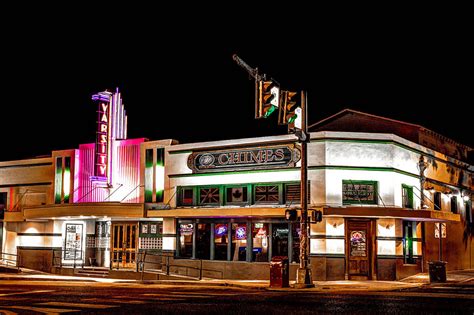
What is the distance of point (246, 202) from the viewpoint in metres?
27.2

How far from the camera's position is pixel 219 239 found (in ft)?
91.3

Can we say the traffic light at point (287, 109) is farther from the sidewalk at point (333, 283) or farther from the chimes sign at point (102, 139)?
the chimes sign at point (102, 139)

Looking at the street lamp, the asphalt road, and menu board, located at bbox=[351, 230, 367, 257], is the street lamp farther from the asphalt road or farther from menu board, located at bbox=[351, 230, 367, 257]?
the asphalt road

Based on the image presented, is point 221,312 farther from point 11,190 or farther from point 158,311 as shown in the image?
point 11,190

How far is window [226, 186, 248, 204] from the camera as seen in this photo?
2730cm

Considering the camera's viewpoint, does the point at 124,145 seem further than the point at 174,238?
Yes

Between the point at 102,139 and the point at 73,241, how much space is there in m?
5.89

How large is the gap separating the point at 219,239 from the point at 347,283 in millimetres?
6755

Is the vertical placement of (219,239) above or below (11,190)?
below

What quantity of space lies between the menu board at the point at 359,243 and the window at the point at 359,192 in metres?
1.30

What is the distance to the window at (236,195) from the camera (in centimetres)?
2730

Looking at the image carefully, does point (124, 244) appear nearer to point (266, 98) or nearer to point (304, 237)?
point (304, 237)

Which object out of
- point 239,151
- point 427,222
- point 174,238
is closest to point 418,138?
point 427,222

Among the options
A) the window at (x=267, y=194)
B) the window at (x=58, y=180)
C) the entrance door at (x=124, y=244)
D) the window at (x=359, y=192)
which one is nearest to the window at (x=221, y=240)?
the window at (x=267, y=194)
